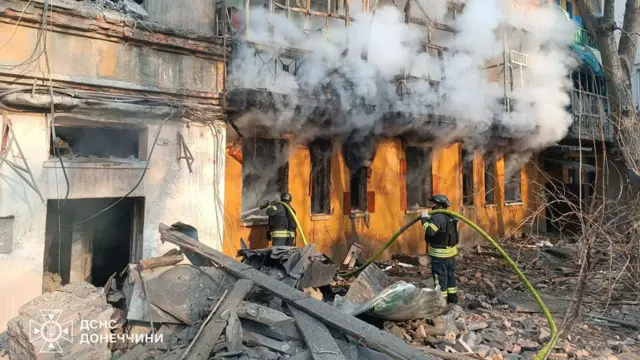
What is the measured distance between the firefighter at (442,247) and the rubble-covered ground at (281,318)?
470mm

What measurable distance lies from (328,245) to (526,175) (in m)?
9.55

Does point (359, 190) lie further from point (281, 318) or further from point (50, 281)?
point (50, 281)

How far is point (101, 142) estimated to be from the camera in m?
6.77

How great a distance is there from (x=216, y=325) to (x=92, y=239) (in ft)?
12.8

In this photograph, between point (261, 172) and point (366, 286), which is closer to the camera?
point (366, 286)

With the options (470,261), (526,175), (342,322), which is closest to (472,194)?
(470,261)

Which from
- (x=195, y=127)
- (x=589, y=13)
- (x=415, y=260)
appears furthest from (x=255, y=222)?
(x=589, y=13)

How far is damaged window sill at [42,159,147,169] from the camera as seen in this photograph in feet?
18.6

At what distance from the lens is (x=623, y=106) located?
7.76m

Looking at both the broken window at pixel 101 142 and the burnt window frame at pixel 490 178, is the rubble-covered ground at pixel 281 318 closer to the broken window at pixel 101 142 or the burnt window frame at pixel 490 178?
the broken window at pixel 101 142

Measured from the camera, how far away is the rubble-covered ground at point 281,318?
13.4 feet

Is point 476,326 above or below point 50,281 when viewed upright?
below

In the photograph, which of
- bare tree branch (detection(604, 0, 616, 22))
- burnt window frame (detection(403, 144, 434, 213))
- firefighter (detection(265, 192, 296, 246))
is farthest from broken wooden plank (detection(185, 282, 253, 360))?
bare tree branch (detection(604, 0, 616, 22))

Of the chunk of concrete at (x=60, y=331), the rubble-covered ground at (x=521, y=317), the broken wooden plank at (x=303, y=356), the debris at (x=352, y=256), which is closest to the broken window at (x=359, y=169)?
the debris at (x=352, y=256)
